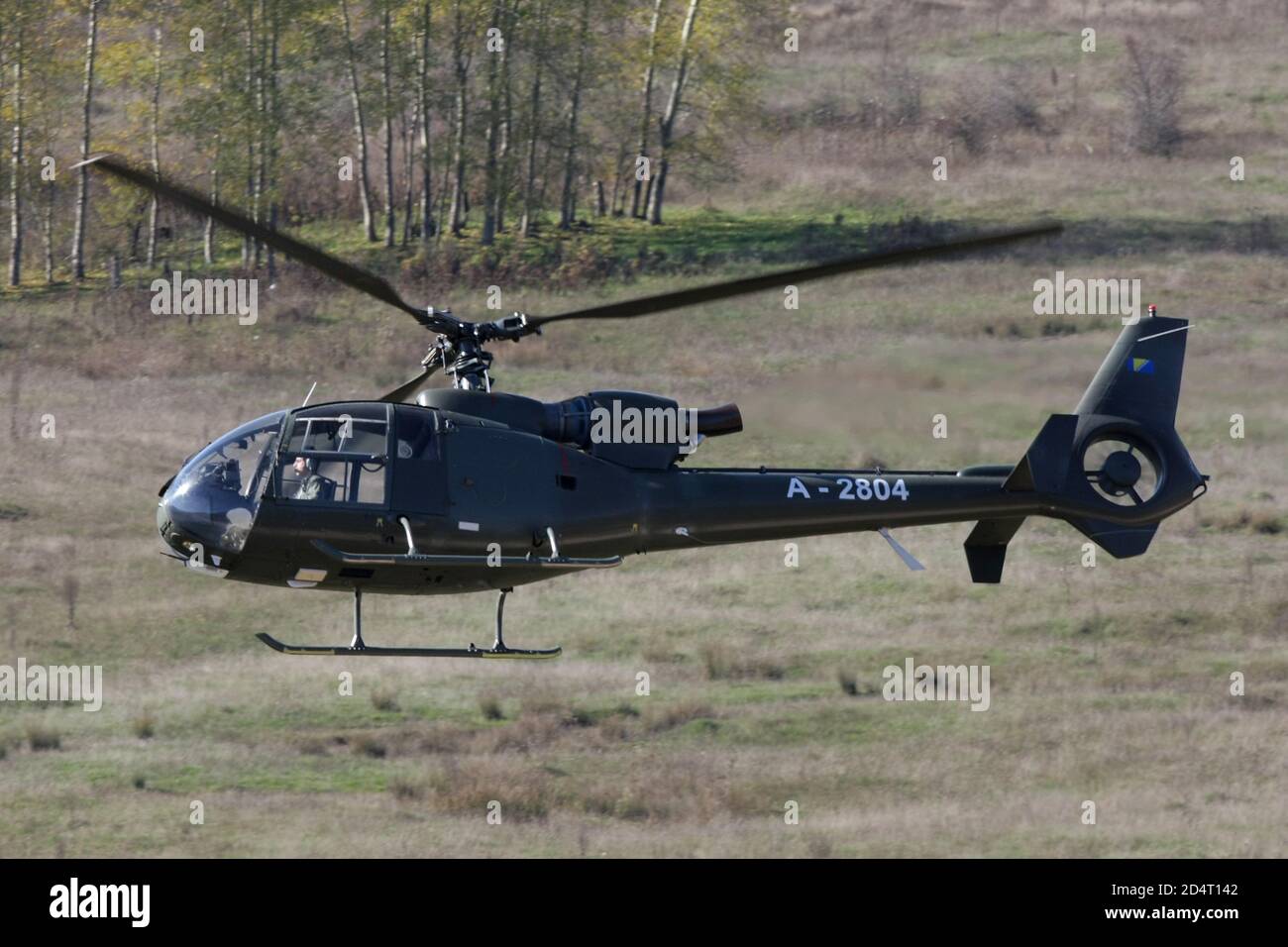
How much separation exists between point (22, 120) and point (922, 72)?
2613 cm

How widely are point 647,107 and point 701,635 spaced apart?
2323cm

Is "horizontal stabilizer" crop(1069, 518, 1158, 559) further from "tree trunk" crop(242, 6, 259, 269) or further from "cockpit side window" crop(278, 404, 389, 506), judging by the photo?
"tree trunk" crop(242, 6, 259, 269)

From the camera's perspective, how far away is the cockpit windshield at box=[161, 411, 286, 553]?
16.5 metres

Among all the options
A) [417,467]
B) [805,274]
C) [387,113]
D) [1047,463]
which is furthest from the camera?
[387,113]

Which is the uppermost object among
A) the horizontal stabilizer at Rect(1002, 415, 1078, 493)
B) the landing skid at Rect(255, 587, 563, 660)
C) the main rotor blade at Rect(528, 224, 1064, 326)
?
the main rotor blade at Rect(528, 224, 1064, 326)

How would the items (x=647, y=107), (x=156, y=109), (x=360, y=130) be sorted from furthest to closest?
(x=647, y=107)
(x=360, y=130)
(x=156, y=109)

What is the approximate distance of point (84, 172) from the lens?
4450cm


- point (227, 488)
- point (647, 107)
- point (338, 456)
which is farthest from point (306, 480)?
point (647, 107)

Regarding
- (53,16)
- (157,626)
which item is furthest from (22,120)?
(157,626)

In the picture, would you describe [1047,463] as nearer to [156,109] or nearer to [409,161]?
[409,161]

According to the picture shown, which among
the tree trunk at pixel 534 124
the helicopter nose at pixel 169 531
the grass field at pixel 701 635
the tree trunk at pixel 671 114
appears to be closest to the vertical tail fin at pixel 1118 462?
the grass field at pixel 701 635

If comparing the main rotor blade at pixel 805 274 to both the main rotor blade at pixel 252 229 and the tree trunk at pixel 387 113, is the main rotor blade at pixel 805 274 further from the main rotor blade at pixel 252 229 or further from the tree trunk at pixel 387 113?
the tree trunk at pixel 387 113

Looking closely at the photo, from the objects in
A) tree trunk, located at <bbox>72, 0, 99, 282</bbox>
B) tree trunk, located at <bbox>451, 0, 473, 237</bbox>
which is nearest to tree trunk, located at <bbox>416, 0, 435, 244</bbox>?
tree trunk, located at <bbox>451, 0, 473, 237</bbox>
